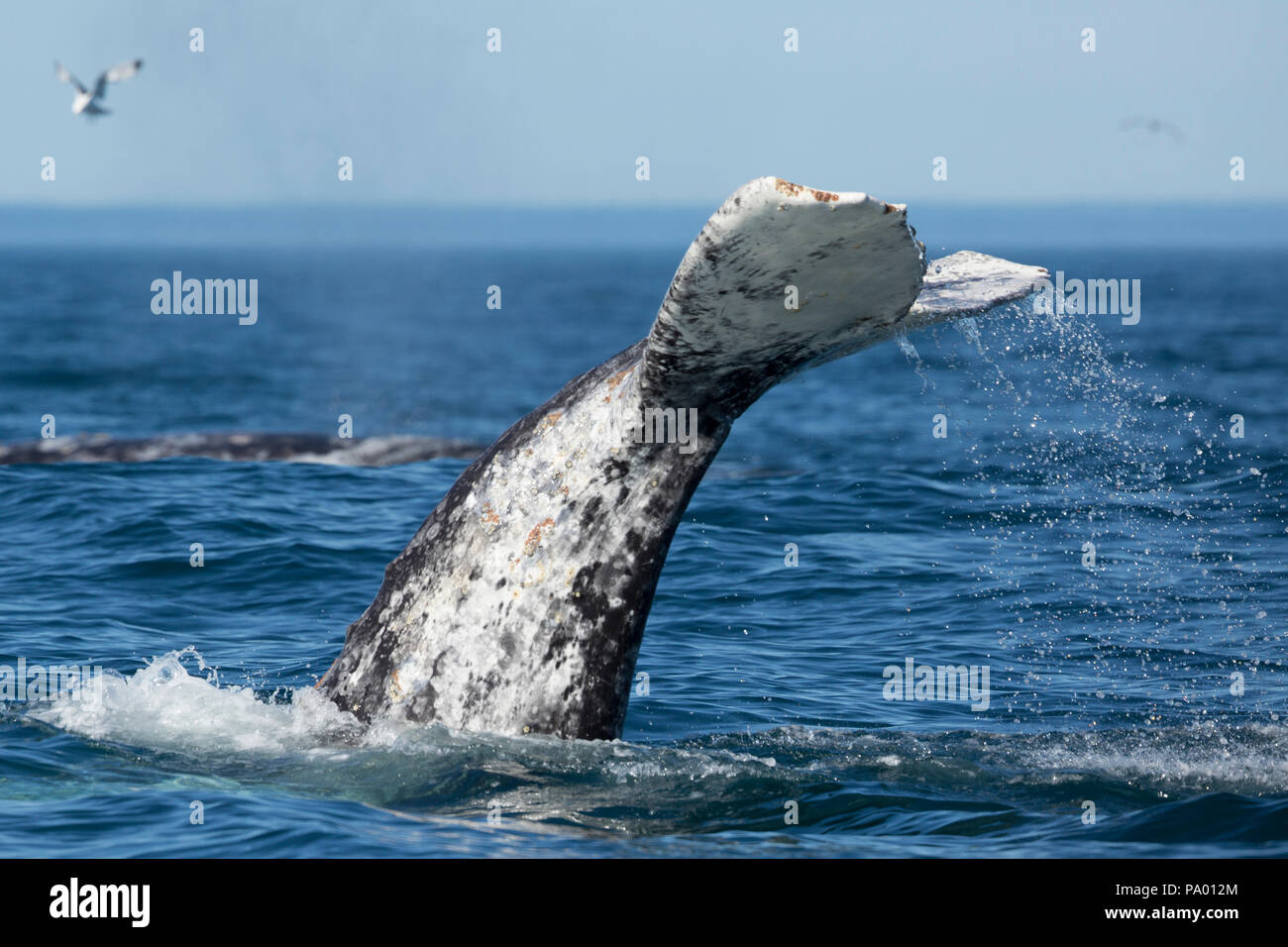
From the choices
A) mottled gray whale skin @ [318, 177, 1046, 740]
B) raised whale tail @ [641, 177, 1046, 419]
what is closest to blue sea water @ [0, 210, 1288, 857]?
mottled gray whale skin @ [318, 177, 1046, 740]

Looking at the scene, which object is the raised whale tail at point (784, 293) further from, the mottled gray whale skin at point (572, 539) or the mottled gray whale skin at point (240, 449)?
the mottled gray whale skin at point (240, 449)

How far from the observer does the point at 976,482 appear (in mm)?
17375

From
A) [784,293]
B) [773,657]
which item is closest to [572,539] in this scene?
[784,293]

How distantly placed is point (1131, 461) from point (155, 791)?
49.0 feet

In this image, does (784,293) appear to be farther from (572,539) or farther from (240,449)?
(240,449)

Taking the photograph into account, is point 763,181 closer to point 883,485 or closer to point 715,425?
point 715,425

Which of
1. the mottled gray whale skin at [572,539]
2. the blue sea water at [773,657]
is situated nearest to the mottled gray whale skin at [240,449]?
the blue sea water at [773,657]

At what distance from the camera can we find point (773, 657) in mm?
10883

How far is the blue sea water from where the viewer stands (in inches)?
247

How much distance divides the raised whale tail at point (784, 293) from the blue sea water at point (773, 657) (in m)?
0.51

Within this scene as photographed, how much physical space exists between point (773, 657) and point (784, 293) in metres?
5.96

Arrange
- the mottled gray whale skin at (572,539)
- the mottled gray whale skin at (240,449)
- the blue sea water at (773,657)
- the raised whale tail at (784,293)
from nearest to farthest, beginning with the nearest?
1. the raised whale tail at (784,293)
2. the mottled gray whale skin at (572,539)
3. the blue sea water at (773,657)
4. the mottled gray whale skin at (240,449)

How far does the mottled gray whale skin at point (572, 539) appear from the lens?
5902 mm
